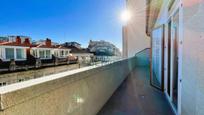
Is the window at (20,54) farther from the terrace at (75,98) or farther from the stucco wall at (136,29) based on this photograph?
the terrace at (75,98)

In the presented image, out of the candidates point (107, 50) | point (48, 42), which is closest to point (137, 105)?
point (107, 50)

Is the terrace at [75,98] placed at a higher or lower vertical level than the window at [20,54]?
A: lower

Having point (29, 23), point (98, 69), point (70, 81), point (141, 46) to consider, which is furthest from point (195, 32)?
point (29, 23)

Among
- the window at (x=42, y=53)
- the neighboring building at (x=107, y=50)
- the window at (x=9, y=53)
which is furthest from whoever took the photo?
the window at (x=42, y=53)

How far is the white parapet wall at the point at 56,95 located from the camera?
107cm

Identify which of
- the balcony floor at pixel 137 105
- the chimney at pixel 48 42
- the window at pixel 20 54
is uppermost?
the chimney at pixel 48 42

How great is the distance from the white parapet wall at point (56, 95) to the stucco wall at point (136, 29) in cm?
1279

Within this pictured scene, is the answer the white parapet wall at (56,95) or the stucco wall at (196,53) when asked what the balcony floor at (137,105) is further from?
the stucco wall at (196,53)

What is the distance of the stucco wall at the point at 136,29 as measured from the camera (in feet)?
49.7

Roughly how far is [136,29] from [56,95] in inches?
584

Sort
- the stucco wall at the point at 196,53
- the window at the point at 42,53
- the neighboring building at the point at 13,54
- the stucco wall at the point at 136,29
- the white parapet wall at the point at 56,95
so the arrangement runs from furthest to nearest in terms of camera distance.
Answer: the window at the point at 42,53
the stucco wall at the point at 136,29
the neighboring building at the point at 13,54
the stucco wall at the point at 196,53
the white parapet wall at the point at 56,95

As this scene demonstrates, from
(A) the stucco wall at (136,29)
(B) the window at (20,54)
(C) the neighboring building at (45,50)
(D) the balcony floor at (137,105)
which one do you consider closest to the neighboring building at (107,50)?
(A) the stucco wall at (136,29)

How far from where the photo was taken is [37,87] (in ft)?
4.19

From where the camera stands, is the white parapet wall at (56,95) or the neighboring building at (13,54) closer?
the white parapet wall at (56,95)
